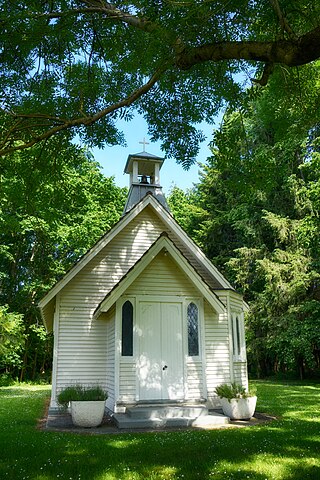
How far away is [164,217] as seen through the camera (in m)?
13.6

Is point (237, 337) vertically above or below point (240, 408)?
above

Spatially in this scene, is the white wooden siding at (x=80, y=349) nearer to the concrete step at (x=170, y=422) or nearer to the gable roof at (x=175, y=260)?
the gable roof at (x=175, y=260)

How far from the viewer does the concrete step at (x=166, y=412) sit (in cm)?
951

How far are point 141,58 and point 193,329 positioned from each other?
787 centimetres

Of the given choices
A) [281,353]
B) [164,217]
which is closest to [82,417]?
[164,217]

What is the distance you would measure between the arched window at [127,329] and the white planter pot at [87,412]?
1.77 m

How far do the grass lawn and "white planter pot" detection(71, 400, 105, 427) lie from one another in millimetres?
782

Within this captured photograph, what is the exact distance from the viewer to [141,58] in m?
5.51

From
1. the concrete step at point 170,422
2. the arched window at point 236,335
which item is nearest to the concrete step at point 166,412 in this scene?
the concrete step at point 170,422

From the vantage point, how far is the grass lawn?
5.41 m

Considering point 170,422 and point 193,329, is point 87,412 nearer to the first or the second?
point 170,422

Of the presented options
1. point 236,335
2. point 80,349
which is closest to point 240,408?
point 236,335

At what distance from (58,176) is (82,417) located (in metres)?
5.22

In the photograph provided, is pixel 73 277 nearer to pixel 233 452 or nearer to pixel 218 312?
pixel 218 312
